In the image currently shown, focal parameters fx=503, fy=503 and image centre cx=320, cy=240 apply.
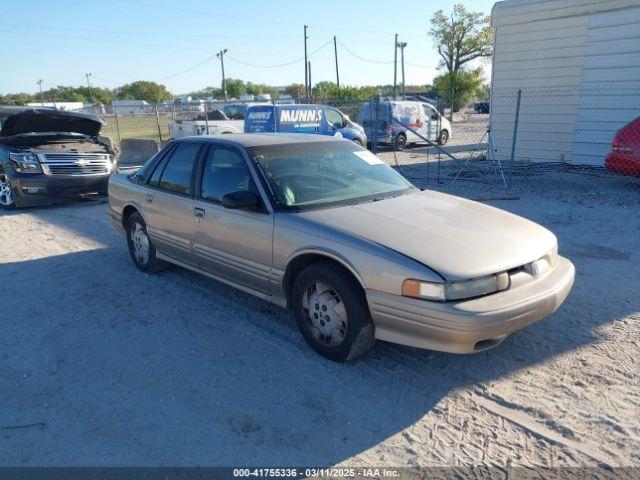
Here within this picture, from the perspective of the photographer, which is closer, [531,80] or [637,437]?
[637,437]

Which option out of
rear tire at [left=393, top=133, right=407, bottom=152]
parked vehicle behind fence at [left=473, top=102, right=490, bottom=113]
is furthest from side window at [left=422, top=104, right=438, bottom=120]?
parked vehicle behind fence at [left=473, top=102, right=490, bottom=113]

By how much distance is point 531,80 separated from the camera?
1294 centimetres

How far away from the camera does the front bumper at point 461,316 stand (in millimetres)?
2941

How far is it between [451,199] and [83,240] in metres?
5.24

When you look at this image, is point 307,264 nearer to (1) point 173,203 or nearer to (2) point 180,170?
(1) point 173,203

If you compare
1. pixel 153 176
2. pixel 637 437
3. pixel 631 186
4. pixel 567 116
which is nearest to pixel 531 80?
pixel 567 116

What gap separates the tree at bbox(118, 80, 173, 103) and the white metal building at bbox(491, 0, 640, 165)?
2953 inches

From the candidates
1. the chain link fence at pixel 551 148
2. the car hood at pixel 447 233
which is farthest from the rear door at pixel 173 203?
the chain link fence at pixel 551 148

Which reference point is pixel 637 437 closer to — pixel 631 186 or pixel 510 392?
pixel 510 392

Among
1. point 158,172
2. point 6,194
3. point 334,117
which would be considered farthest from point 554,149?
point 6,194

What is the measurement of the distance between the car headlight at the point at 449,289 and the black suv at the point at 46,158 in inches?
316

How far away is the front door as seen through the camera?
3920mm

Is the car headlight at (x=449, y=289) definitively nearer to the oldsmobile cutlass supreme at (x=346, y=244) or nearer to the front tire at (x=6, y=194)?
the oldsmobile cutlass supreme at (x=346, y=244)

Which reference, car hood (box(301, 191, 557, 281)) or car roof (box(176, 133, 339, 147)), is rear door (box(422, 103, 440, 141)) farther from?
car hood (box(301, 191, 557, 281))
